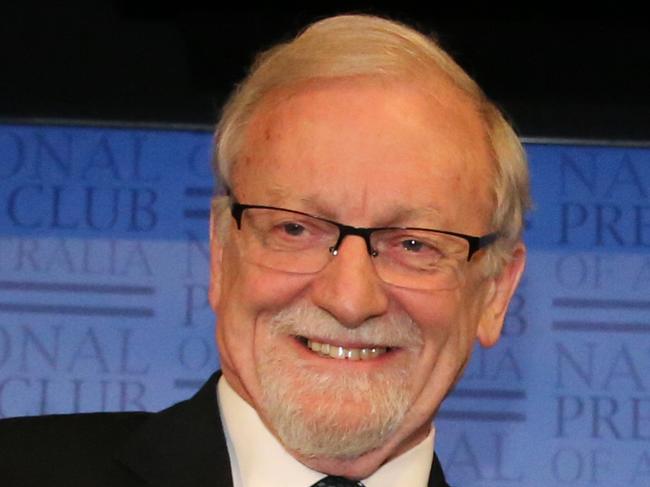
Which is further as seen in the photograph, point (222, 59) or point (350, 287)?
point (222, 59)

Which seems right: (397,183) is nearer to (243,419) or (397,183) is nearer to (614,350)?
(243,419)

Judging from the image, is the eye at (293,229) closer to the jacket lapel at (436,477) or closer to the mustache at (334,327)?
the mustache at (334,327)

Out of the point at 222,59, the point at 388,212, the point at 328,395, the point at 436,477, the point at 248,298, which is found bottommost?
the point at 436,477

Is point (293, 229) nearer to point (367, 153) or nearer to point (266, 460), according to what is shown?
point (367, 153)

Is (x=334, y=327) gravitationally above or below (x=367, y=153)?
below

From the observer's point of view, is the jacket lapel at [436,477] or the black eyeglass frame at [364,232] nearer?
the black eyeglass frame at [364,232]

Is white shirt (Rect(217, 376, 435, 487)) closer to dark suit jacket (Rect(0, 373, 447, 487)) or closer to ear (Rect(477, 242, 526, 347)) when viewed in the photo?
dark suit jacket (Rect(0, 373, 447, 487))

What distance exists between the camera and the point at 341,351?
7.22 ft

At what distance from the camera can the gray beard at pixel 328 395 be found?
2.17 meters

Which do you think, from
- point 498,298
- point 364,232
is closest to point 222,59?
point 498,298

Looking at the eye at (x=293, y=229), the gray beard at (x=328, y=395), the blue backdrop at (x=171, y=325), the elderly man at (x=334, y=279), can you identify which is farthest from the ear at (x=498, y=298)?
the blue backdrop at (x=171, y=325)

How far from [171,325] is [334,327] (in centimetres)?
91

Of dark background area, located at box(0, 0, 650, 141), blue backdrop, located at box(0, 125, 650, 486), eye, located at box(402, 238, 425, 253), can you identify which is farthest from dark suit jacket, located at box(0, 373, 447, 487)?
dark background area, located at box(0, 0, 650, 141)

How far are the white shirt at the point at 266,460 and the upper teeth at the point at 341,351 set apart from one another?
0.48ft
